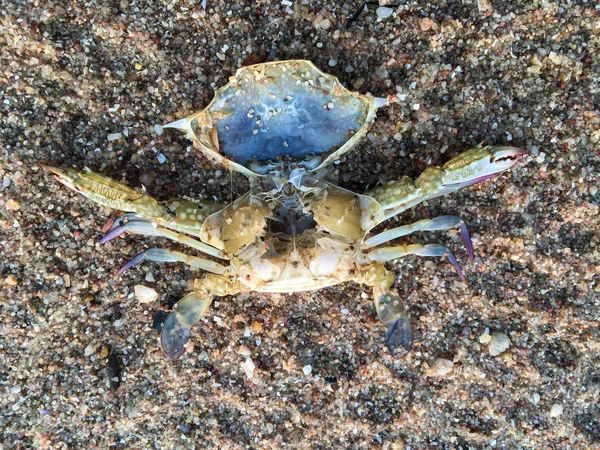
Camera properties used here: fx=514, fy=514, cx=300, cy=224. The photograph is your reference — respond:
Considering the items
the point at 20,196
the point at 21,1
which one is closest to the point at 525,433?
the point at 20,196

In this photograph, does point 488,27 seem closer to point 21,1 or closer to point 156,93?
point 156,93

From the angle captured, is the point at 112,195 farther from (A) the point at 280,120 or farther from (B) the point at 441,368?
(B) the point at 441,368

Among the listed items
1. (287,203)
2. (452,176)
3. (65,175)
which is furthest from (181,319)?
(452,176)

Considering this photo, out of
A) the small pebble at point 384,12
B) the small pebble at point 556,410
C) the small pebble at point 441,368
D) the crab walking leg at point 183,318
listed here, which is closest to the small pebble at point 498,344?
the small pebble at point 441,368

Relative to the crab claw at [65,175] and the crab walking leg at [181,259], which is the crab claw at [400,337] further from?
the crab claw at [65,175]

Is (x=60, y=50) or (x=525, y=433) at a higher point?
(x=60, y=50)
